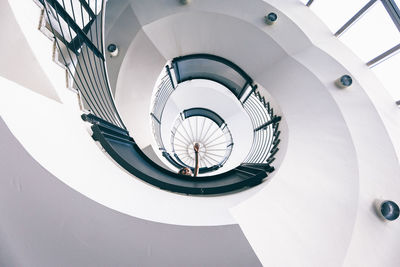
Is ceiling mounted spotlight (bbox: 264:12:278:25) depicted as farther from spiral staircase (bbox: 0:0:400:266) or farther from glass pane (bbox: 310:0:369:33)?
glass pane (bbox: 310:0:369:33)

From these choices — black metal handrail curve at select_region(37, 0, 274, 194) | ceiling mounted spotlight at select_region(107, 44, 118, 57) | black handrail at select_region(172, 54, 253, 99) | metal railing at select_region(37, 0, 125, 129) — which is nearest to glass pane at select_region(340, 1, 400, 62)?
black handrail at select_region(172, 54, 253, 99)

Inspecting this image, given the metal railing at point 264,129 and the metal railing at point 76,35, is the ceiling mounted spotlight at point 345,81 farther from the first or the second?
the metal railing at point 76,35

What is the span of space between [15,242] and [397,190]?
4321 millimetres

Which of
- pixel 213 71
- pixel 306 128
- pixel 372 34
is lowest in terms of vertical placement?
pixel 306 128

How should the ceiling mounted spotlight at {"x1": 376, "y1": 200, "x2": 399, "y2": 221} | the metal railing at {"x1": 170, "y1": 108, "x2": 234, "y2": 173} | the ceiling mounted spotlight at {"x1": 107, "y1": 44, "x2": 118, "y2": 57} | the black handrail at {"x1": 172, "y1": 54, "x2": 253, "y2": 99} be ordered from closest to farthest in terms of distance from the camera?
1. the ceiling mounted spotlight at {"x1": 376, "y1": 200, "x2": 399, "y2": 221}
2. the ceiling mounted spotlight at {"x1": 107, "y1": 44, "x2": 118, "y2": 57}
3. the black handrail at {"x1": 172, "y1": 54, "x2": 253, "y2": 99}
4. the metal railing at {"x1": 170, "y1": 108, "x2": 234, "y2": 173}

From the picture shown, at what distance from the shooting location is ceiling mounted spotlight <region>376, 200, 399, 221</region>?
258cm

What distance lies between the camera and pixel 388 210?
8.47ft

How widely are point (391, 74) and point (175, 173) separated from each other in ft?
14.5

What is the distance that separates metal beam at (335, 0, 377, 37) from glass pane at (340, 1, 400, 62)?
0.06 m

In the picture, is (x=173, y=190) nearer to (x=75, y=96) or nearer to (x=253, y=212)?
(x=253, y=212)

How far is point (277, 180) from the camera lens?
2.69 meters

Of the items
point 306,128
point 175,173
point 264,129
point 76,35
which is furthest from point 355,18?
point 76,35

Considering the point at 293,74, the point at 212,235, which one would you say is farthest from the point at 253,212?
the point at 293,74

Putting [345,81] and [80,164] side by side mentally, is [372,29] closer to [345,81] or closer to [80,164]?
[345,81]
